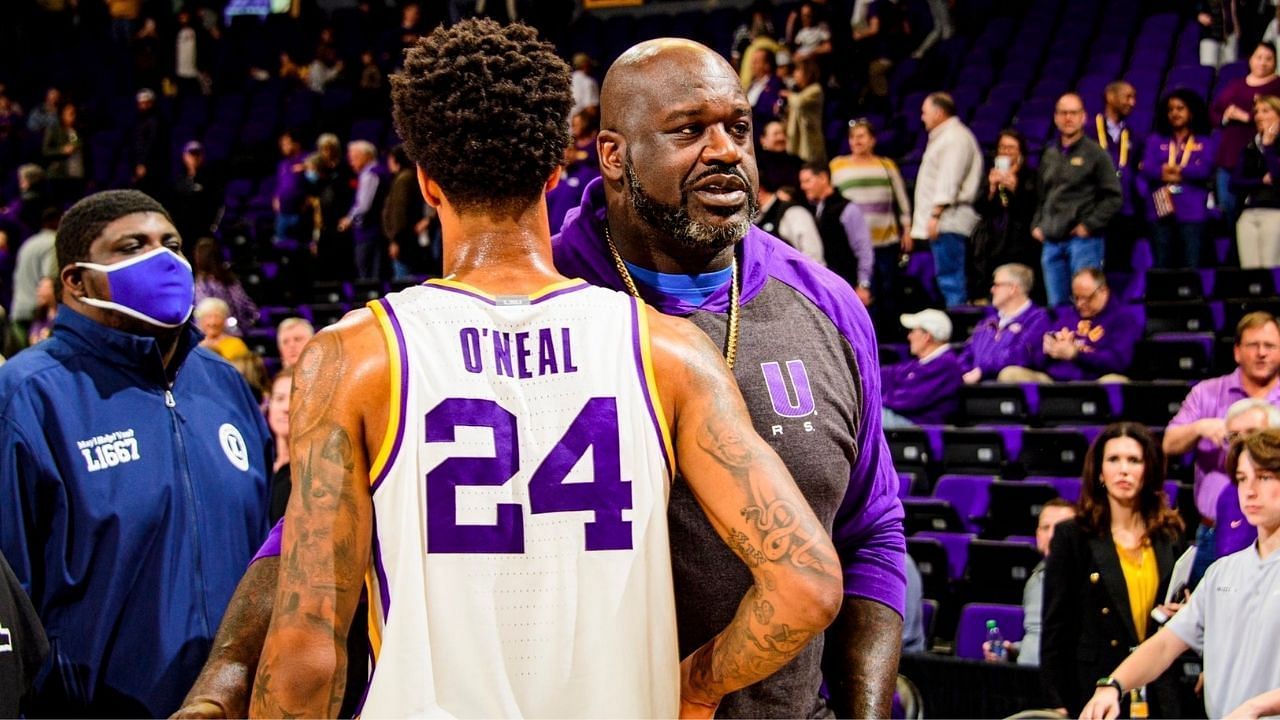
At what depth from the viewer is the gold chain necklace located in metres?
2.52

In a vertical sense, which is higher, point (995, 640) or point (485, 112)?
point (485, 112)

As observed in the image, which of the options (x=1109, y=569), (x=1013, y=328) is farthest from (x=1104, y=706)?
(x=1013, y=328)

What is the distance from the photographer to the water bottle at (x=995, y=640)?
21.7 ft

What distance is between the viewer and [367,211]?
1333cm

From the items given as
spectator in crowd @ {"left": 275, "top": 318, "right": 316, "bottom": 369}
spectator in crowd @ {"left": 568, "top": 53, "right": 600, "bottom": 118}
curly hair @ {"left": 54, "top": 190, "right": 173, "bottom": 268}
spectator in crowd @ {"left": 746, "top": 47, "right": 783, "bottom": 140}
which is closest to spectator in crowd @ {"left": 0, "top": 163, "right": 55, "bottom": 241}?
spectator in crowd @ {"left": 568, "top": 53, "right": 600, "bottom": 118}

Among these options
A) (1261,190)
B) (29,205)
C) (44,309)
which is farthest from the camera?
(29,205)

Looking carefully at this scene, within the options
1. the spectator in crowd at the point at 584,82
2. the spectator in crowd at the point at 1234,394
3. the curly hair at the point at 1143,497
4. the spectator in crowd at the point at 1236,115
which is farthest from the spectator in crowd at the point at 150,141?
the curly hair at the point at 1143,497

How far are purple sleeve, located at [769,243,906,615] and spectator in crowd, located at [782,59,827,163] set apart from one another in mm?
8928

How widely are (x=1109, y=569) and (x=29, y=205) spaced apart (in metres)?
13.3

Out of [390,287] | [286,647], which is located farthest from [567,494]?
[390,287]

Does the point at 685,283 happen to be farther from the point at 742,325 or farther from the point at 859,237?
the point at 859,237

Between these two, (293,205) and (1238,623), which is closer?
(1238,623)

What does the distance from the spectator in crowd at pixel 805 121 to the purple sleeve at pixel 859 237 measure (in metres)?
1.64

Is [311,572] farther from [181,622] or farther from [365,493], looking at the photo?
[181,622]
